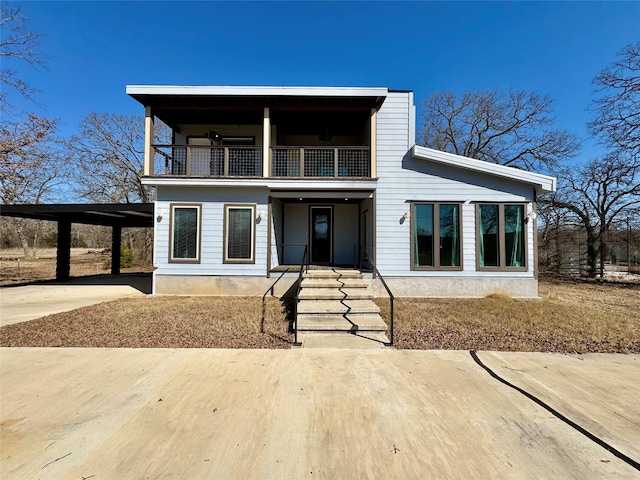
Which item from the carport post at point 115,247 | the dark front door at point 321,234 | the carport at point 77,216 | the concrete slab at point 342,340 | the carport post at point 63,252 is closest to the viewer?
the concrete slab at point 342,340

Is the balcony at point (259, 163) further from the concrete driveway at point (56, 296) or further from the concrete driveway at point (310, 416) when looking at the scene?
the concrete driveway at point (310, 416)

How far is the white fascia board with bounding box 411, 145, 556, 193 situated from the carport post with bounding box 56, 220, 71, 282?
1422 centimetres

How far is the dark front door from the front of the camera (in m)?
12.0

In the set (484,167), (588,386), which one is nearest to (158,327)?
(588,386)

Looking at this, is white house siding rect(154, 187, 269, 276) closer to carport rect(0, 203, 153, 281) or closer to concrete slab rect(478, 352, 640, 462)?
carport rect(0, 203, 153, 281)

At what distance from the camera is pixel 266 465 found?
2.39 metres

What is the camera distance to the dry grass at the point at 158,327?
17.6 feet

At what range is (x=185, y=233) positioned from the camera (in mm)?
10023

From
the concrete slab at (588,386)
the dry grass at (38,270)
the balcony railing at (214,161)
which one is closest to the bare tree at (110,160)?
the dry grass at (38,270)

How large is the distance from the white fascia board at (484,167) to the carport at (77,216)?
912 cm

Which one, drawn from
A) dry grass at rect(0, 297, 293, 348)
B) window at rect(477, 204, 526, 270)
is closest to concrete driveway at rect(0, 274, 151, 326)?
dry grass at rect(0, 297, 293, 348)

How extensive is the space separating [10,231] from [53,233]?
4.17 metres

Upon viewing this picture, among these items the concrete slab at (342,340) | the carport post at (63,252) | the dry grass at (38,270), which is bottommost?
the concrete slab at (342,340)

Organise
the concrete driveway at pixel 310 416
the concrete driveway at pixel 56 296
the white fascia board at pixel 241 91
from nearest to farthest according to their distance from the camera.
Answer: the concrete driveway at pixel 310 416, the concrete driveway at pixel 56 296, the white fascia board at pixel 241 91
